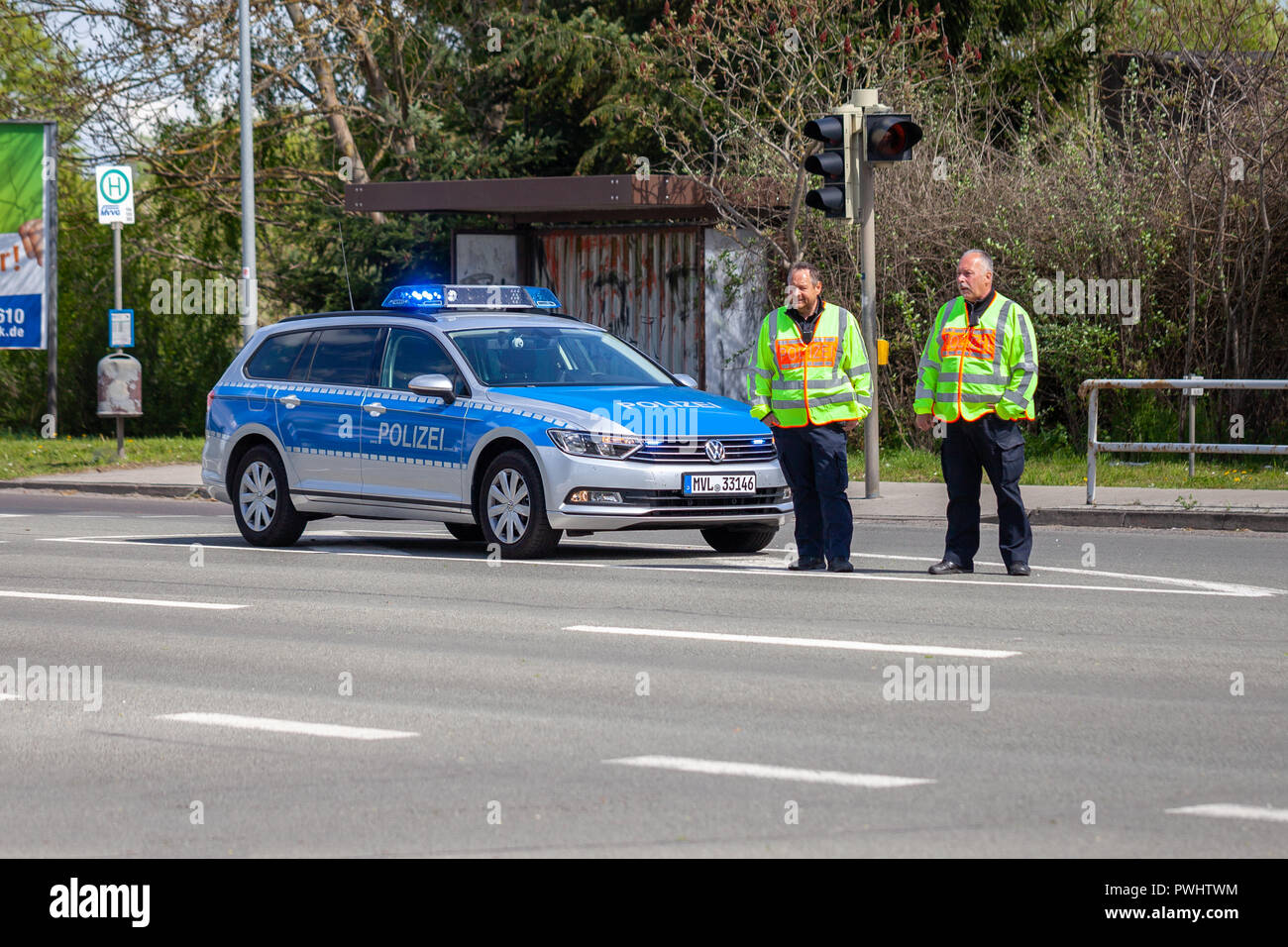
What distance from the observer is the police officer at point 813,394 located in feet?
39.6

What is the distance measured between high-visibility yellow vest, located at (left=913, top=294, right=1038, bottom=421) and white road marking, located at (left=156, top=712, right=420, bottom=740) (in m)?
5.28

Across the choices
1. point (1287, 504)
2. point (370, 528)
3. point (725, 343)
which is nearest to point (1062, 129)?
point (725, 343)

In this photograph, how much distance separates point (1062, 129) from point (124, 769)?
20173mm

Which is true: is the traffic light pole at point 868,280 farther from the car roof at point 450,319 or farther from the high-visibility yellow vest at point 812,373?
the high-visibility yellow vest at point 812,373

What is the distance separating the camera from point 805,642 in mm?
9352

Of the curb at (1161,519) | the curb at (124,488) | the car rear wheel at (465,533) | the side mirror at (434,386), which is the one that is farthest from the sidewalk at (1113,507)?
→ the curb at (124,488)

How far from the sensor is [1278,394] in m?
21.3

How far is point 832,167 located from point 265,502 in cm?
552

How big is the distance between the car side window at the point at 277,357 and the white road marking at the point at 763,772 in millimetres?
8964

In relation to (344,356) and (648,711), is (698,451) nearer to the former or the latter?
(344,356)

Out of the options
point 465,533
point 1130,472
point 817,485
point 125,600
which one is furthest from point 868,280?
point 125,600

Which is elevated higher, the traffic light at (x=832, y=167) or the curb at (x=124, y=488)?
the traffic light at (x=832, y=167)

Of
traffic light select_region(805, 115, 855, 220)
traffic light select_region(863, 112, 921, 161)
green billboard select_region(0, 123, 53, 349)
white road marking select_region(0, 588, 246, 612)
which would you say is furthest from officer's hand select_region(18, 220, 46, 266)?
white road marking select_region(0, 588, 246, 612)

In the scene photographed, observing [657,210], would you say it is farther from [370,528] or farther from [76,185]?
[76,185]
